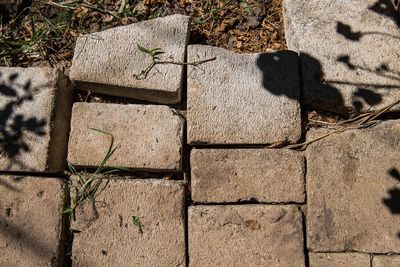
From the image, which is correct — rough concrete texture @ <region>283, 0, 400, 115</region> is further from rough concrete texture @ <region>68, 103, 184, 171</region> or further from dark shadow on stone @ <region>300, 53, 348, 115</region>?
rough concrete texture @ <region>68, 103, 184, 171</region>

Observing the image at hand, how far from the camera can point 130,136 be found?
3.02 metres

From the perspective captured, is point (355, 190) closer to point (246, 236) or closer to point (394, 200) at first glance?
point (394, 200)

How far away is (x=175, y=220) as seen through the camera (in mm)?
2943

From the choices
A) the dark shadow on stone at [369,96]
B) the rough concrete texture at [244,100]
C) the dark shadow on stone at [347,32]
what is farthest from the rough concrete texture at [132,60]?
the dark shadow on stone at [369,96]

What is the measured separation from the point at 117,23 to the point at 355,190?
175cm

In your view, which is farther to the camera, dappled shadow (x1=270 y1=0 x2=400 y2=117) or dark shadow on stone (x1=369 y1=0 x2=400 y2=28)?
dark shadow on stone (x1=369 y1=0 x2=400 y2=28)

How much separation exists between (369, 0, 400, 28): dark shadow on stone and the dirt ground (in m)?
0.57

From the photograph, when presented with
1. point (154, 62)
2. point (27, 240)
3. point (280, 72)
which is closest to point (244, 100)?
point (280, 72)

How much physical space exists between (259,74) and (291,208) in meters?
0.78

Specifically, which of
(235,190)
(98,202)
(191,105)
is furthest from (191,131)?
(98,202)

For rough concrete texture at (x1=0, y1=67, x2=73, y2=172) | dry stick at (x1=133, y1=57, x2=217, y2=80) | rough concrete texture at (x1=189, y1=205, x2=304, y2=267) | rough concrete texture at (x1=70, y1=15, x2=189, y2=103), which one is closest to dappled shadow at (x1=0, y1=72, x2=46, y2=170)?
rough concrete texture at (x1=0, y1=67, x2=73, y2=172)

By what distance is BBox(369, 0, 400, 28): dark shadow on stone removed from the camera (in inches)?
124

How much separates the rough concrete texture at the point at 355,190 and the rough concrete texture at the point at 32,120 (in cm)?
143

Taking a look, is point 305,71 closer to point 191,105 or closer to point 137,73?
point 191,105
